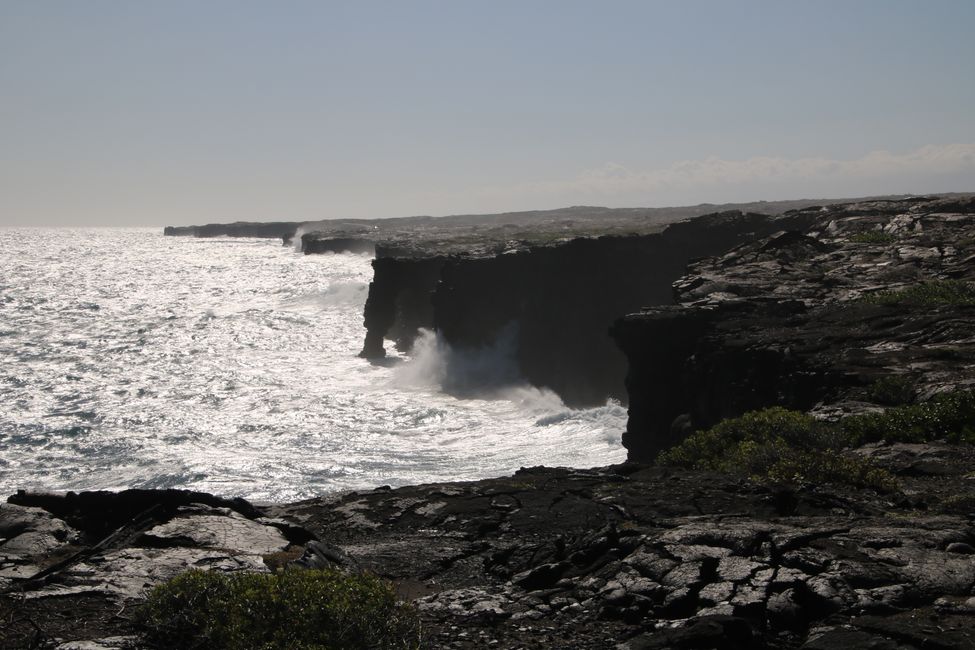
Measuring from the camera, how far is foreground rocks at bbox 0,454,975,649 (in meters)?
8.58

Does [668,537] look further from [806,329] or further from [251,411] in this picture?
[251,411]

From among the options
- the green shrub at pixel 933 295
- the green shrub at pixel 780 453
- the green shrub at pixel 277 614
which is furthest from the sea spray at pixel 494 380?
the green shrub at pixel 277 614

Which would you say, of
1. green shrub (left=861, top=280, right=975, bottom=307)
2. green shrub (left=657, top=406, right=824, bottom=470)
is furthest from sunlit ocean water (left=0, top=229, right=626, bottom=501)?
green shrub (left=657, top=406, right=824, bottom=470)

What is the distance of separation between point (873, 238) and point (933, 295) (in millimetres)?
11869

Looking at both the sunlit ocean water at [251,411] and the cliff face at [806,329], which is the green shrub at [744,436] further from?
the sunlit ocean water at [251,411]

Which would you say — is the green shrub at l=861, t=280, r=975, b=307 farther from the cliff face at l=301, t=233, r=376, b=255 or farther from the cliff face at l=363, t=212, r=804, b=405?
the cliff face at l=301, t=233, r=376, b=255

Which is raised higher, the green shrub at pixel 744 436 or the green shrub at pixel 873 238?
the green shrub at pixel 873 238

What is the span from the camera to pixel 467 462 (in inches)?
1511

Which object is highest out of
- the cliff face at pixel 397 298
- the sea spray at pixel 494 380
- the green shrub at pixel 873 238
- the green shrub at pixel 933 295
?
the green shrub at pixel 873 238

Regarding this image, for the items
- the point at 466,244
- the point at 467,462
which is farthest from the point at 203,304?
the point at 467,462

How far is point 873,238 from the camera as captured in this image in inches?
1457

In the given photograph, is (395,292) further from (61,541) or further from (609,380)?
(61,541)

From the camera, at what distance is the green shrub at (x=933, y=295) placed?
25.1 m

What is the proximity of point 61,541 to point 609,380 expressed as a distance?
4552 cm
